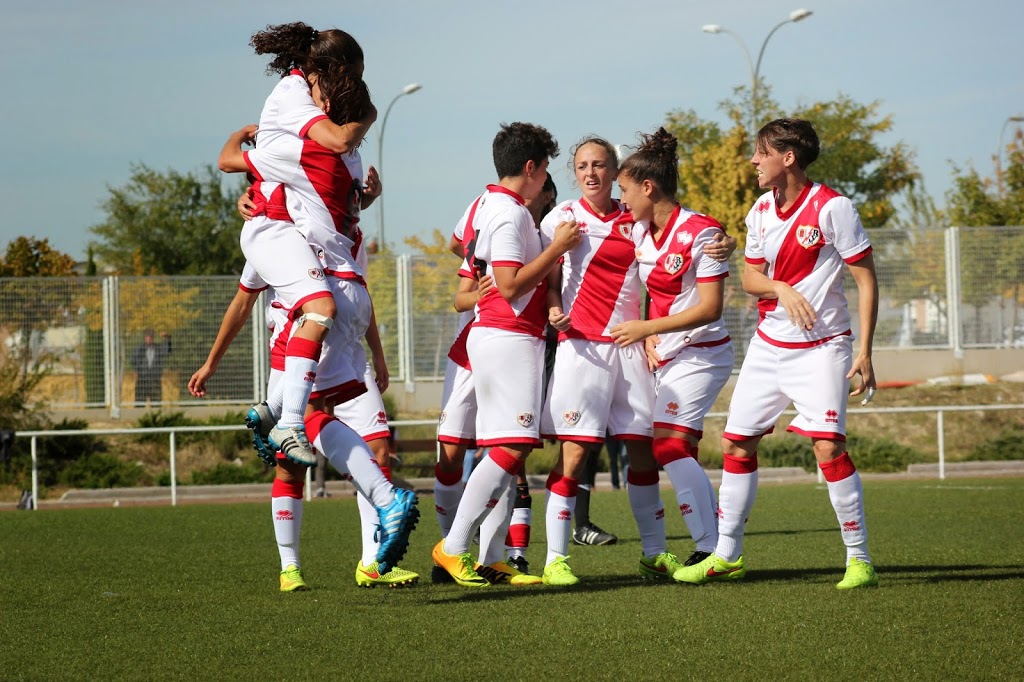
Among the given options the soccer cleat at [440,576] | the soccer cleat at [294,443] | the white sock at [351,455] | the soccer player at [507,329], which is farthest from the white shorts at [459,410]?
the soccer cleat at [294,443]

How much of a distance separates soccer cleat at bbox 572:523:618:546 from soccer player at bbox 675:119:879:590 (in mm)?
2643

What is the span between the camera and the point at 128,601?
6.24 metres

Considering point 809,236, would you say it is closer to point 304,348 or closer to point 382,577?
point 304,348

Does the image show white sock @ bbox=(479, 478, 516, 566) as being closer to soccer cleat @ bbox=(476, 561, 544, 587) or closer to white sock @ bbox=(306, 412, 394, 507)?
soccer cleat @ bbox=(476, 561, 544, 587)

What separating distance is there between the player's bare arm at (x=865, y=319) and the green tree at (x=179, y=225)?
3604cm

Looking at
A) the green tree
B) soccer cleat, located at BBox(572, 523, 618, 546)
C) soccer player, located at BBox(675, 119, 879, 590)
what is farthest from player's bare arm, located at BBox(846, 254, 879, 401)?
the green tree

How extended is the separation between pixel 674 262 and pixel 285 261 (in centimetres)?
204

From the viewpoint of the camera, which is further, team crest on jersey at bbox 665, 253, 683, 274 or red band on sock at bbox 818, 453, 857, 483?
team crest on jersey at bbox 665, 253, 683, 274

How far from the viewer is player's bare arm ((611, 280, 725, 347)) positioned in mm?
6238

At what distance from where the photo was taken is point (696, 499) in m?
6.75

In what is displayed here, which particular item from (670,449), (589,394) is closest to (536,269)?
(589,394)

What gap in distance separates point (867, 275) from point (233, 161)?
9.94ft

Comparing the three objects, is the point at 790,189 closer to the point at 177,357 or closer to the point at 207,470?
the point at 207,470

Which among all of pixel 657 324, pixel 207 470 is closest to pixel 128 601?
pixel 657 324
